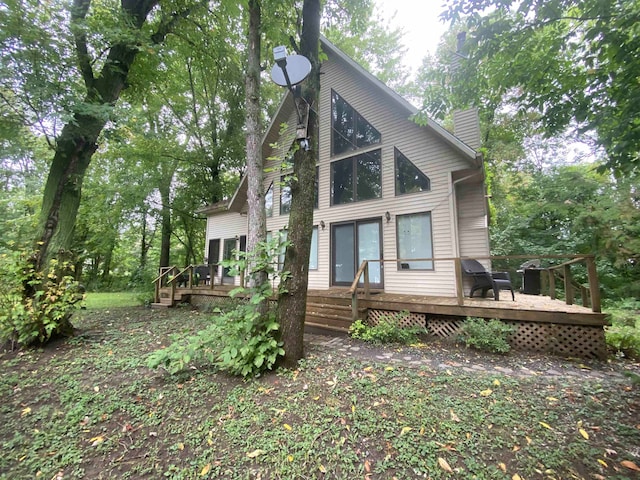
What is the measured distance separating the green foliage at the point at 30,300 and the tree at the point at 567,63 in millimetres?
7932

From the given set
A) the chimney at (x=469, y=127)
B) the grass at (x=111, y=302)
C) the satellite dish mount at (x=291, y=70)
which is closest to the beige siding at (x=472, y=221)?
the chimney at (x=469, y=127)

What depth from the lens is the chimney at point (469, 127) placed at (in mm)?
7008

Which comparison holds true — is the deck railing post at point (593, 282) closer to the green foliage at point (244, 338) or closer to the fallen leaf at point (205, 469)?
the green foliage at point (244, 338)

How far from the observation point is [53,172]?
5445 mm

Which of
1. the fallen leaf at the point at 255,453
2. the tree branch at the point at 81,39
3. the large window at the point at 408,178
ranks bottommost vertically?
the fallen leaf at the point at 255,453

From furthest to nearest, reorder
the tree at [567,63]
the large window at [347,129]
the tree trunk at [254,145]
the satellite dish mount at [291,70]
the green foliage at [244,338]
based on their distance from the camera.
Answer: the large window at [347,129]
the tree trunk at [254,145]
the green foliage at [244,338]
the satellite dish mount at [291,70]
the tree at [567,63]

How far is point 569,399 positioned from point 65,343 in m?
7.74

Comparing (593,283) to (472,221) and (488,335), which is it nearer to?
(488,335)

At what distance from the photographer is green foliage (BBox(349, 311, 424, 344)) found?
16.0ft

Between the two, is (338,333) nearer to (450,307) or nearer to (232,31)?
(450,307)

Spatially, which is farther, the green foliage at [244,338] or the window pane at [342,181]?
the window pane at [342,181]

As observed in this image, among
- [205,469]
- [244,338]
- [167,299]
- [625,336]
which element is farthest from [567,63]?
[167,299]

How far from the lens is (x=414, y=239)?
702cm

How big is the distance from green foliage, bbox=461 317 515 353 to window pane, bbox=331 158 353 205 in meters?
4.79
